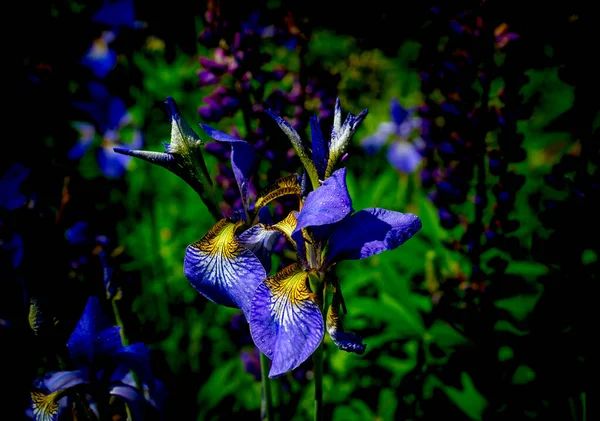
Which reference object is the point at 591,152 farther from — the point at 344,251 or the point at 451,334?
the point at 344,251

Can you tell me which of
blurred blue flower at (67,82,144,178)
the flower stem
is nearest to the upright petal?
the flower stem

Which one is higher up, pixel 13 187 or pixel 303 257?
pixel 13 187

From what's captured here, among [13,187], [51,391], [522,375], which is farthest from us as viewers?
[522,375]

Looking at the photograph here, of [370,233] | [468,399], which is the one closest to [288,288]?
[370,233]

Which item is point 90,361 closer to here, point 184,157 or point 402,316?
point 184,157

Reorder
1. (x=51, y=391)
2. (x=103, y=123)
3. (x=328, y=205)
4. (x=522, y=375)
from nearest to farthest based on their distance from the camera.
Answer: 1. (x=328, y=205)
2. (x=51, y=391)
3. (x=103, y=123)
4. (x=522, y=375)

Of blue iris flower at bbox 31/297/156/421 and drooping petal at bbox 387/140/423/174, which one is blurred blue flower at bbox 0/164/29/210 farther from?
drooping petal at bbox 387/140/423/174
